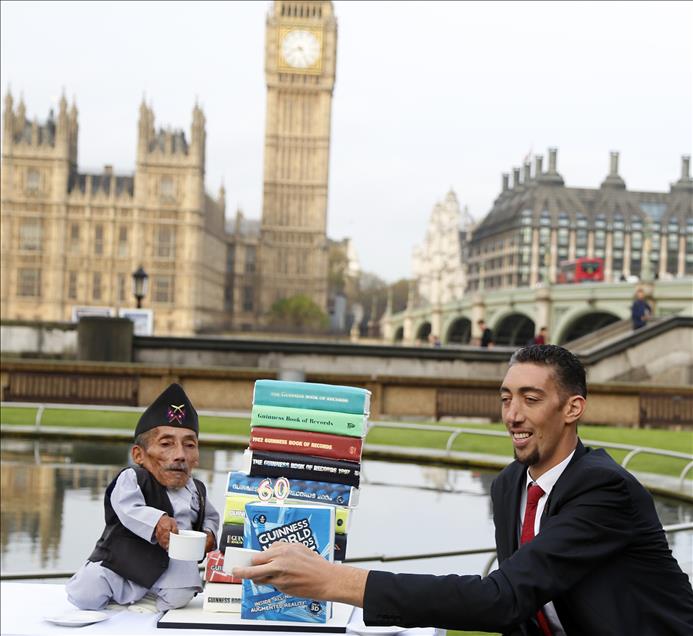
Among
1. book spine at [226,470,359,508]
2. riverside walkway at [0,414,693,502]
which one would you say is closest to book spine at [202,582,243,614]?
book spine at [226,470,359,508]

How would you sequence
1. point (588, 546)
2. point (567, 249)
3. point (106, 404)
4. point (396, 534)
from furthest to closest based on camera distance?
point (567, 249) → point (106, 404) → point (396, 534) → point (588, 546)

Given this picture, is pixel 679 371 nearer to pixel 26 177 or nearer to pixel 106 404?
pixel 106 404

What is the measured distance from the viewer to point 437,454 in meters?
11.7

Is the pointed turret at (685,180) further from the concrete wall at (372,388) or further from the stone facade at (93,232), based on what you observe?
the concrete wall at (372,388)

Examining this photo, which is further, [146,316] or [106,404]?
[146,316]

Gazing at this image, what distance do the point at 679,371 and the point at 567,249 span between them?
3598 inches

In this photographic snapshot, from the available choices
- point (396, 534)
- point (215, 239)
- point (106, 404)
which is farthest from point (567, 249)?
point (396, 534)

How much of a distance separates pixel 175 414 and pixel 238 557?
1001 millimetres

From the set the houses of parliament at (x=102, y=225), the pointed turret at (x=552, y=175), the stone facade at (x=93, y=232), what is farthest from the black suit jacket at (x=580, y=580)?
the pointed turret at (x=552, y=175)

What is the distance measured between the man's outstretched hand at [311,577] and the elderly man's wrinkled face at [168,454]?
1.00 meters

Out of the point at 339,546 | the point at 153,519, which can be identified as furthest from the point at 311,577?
the point at 153,519

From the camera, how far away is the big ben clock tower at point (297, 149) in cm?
9081

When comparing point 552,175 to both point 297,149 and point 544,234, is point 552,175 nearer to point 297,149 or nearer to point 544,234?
point 544,234

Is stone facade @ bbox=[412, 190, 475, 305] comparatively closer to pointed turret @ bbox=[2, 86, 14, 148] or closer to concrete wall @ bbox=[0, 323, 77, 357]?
pointed turret @ bbox=[2, 86, 14, 148]
